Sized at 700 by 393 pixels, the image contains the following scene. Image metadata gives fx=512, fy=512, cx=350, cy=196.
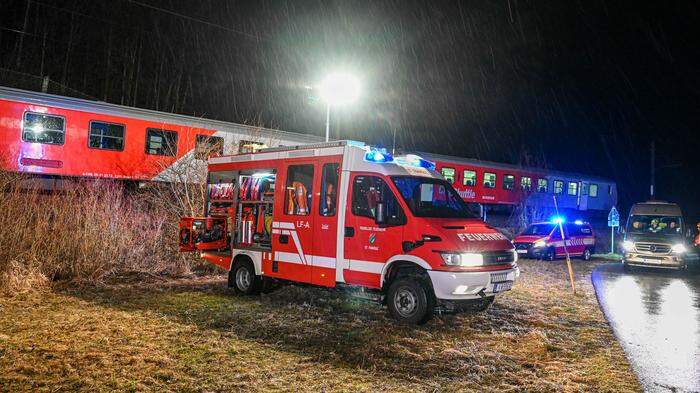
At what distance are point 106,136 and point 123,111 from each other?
3.25ft

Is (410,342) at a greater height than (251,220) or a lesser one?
lesser

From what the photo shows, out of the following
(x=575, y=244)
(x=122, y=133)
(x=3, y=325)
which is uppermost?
(x=122, y=133)

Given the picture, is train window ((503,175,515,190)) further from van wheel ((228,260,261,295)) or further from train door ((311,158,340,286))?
train door ((311,158,340,286))

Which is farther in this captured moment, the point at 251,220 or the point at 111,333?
the point at 251,220

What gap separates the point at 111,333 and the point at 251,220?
375cm

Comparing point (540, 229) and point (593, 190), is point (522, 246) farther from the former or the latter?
point (593, 190)

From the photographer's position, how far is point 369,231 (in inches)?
310

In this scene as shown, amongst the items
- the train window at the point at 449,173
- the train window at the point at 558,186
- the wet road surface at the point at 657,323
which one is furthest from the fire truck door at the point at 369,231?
the train window at the point at 558,186

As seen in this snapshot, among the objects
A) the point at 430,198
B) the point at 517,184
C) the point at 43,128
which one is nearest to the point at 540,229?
the point at 517,184

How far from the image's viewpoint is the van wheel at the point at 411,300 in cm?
741

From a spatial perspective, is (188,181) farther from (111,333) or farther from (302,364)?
(302,364)

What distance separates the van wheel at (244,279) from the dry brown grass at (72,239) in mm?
2711

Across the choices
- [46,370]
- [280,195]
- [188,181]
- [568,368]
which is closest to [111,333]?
[46,370]

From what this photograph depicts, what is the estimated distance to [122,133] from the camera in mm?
16812
